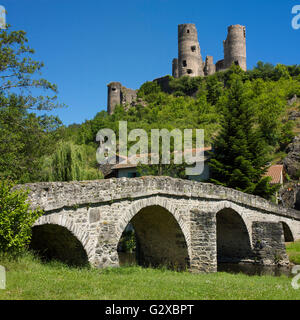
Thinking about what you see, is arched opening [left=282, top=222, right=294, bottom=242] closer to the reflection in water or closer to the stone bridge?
the stone bridge

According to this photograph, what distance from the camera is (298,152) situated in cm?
3030

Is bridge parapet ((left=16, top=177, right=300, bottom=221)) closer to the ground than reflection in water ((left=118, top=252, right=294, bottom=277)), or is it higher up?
higher up

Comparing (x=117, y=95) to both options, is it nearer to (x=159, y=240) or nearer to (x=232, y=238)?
(x=232, y=238)

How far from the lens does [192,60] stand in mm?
55375

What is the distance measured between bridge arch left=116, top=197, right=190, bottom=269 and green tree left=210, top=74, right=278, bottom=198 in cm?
871

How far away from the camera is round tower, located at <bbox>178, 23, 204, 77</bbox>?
180ft

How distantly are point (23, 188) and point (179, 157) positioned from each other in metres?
19.3

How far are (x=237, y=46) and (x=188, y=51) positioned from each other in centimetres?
750

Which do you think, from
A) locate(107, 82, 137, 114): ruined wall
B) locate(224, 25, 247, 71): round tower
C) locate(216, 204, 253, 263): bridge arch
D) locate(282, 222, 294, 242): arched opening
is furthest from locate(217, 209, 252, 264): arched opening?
locate(107, 82, 137, 114): ruined wall

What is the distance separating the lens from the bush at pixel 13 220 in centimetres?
724

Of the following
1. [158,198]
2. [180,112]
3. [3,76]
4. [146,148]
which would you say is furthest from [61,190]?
[180,112]

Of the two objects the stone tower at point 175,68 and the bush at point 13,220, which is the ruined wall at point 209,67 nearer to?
the stone tower at point 175,68

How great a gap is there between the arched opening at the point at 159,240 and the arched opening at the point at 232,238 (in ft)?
14.4

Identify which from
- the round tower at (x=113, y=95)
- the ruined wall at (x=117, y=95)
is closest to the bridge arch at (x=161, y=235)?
the ruined wall at (x=117, y=95)
